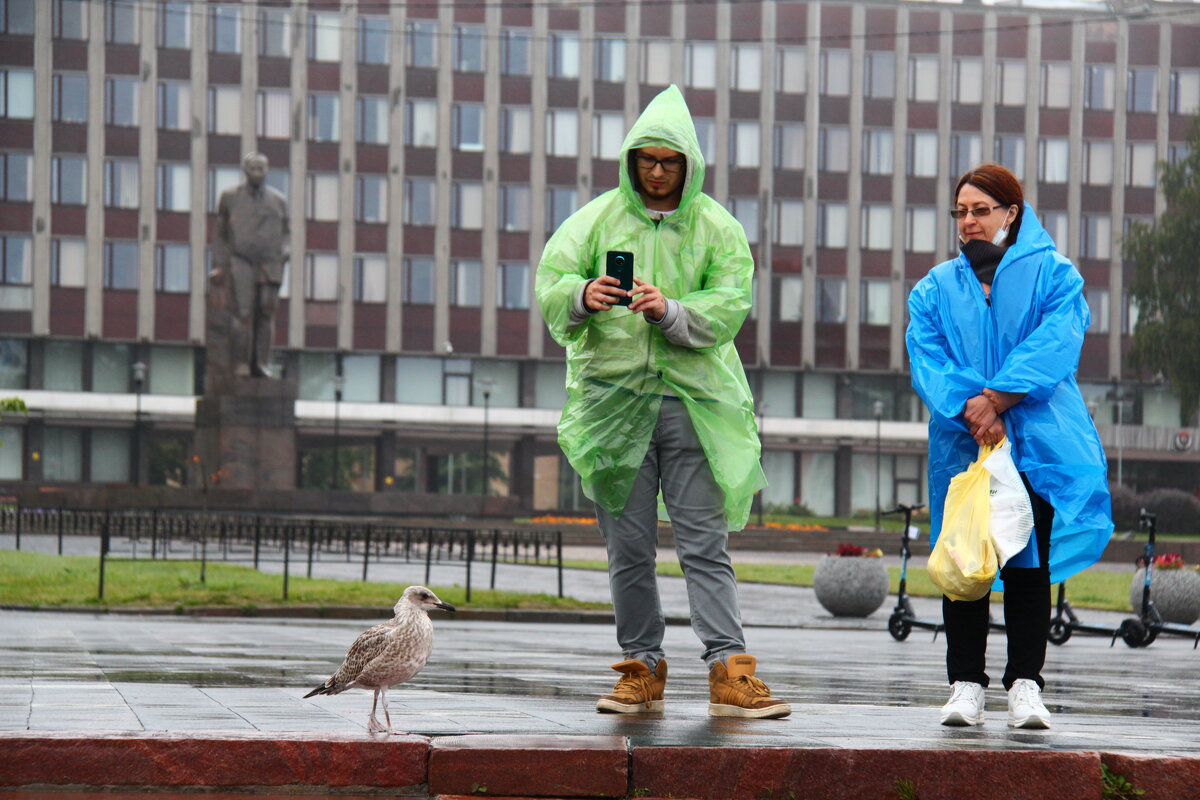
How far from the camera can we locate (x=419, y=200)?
64812mm

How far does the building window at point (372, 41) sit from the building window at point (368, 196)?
4694 millimetres

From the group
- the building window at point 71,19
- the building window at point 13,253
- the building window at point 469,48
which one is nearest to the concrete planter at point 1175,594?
the building window at point 469,48

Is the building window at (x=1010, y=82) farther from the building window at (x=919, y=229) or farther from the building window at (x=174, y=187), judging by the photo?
the building window at (x=174, y=187)

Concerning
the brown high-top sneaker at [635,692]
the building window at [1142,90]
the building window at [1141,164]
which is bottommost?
the brown high-top sneaker at [635,692]

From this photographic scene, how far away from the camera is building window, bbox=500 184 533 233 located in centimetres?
6531

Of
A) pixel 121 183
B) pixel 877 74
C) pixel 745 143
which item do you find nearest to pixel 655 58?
pixel 745 143

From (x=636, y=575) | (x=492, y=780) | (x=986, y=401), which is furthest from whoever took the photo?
(x=636, y=575)

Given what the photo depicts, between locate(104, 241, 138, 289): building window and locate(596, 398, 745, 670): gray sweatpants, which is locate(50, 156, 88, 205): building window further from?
locate(596, 398, 745, 670): gray sweatpants

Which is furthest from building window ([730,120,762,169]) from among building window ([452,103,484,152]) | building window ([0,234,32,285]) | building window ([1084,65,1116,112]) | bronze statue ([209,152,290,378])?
bronze statue ([209,152,290,378])

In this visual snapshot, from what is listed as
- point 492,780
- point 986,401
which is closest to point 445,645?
point 986,401

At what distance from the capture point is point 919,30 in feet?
222

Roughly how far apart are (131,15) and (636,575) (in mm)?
62016

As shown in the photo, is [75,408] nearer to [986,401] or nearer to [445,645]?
[445,645]

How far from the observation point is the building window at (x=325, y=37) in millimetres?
64188
